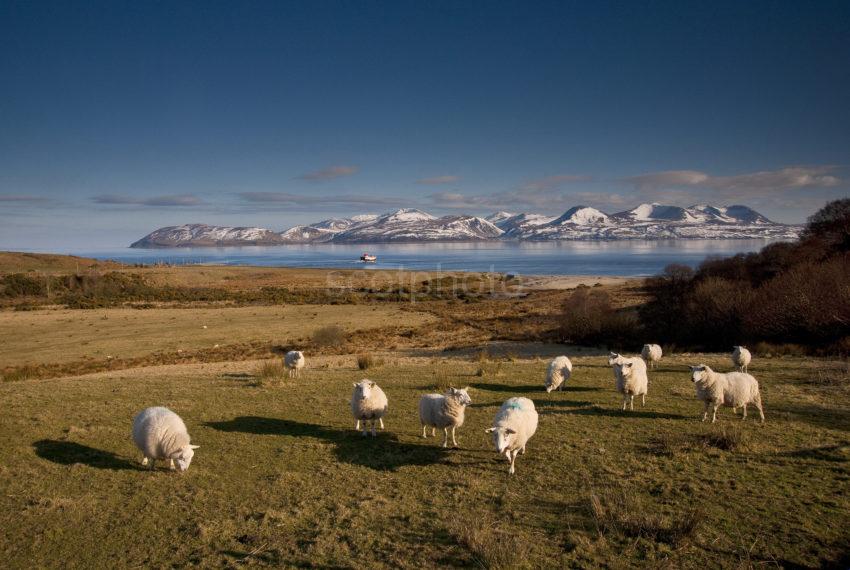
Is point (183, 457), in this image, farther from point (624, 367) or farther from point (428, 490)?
point (624, 367)

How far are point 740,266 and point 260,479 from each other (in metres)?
34.4

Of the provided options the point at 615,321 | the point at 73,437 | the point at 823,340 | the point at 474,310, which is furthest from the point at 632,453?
the point at 474,310

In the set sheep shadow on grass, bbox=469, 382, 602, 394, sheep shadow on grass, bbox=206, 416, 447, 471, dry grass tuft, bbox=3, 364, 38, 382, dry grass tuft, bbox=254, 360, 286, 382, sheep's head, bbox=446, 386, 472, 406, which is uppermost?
sheep's head, bbox=446, 386, 472, 406

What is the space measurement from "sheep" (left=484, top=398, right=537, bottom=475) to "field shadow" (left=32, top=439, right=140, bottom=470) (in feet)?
20.2

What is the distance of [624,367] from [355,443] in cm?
644

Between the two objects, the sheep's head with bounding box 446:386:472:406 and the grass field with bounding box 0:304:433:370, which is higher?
the sheep's head with bounding box 446:386:472:406

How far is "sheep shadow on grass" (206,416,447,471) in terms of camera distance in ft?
27.2

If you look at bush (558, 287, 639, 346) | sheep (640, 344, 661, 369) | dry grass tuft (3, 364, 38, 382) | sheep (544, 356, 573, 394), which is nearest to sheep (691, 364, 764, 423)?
sheep (544, 356, 573, 394)

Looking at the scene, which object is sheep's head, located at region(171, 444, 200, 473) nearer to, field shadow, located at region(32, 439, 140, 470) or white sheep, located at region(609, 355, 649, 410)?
field shadow, located at region(32, 439, 140, 470)

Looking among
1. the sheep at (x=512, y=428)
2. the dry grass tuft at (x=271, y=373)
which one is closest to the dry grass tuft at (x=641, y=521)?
the sheep at (x=512, y=428)

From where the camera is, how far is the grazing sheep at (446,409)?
872 cm

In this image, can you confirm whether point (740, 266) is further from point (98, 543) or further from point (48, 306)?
point (48, 306)

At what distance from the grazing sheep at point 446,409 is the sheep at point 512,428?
2.78 feet

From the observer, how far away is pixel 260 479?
766 centimetres
